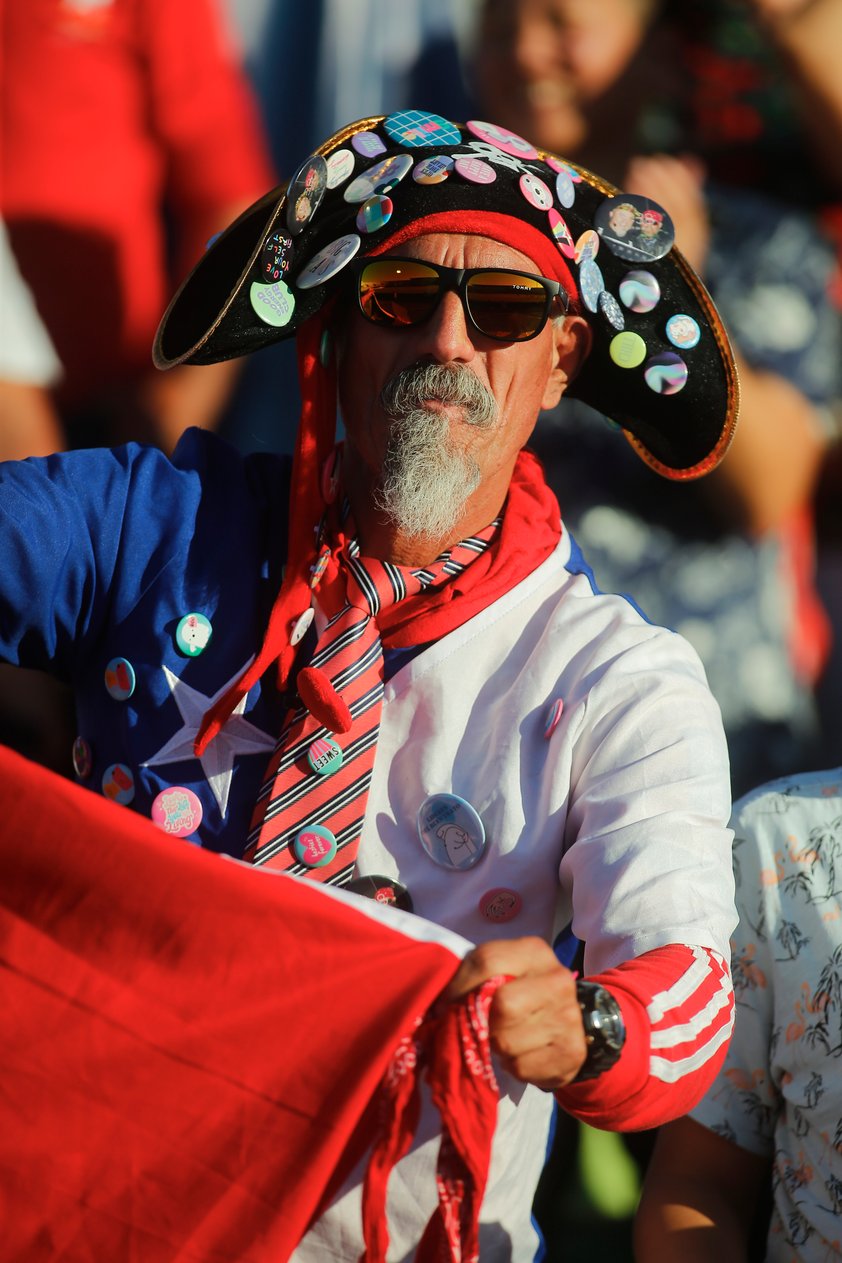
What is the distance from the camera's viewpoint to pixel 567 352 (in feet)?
8.42

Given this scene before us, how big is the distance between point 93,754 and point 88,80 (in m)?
1.77

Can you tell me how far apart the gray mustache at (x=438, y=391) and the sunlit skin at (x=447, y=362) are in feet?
0.05

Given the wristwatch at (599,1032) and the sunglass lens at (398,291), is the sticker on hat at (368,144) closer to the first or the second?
the sunglass lens at (398,291)

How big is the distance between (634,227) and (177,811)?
129cm

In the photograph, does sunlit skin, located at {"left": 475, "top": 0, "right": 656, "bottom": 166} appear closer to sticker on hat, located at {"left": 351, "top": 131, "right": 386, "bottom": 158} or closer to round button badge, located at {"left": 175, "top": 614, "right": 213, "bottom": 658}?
sticker on hat, located at {"left": 351, "top": 131, "right": 386, "bottom": 158}

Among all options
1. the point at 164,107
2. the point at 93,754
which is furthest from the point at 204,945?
the point at 164,107

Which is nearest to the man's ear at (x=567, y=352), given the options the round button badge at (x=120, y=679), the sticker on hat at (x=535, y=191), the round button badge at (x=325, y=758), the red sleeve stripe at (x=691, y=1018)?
the sticker on hat at (x=535, y=191)

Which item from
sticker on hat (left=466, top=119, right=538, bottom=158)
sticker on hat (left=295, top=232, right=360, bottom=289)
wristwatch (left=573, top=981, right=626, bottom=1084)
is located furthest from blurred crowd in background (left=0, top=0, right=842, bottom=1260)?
wristwatch (left=573, top=981, right=626, bottom=1084)

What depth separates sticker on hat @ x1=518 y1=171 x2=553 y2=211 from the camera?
2.35 metres

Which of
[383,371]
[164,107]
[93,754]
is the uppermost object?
[164,107]

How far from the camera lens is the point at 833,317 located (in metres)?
3.48

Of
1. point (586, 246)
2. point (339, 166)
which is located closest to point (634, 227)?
point (586, 246)

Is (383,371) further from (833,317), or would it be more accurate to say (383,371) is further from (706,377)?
(833,317)

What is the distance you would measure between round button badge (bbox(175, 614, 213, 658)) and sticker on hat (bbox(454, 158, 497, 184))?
2.83ft
